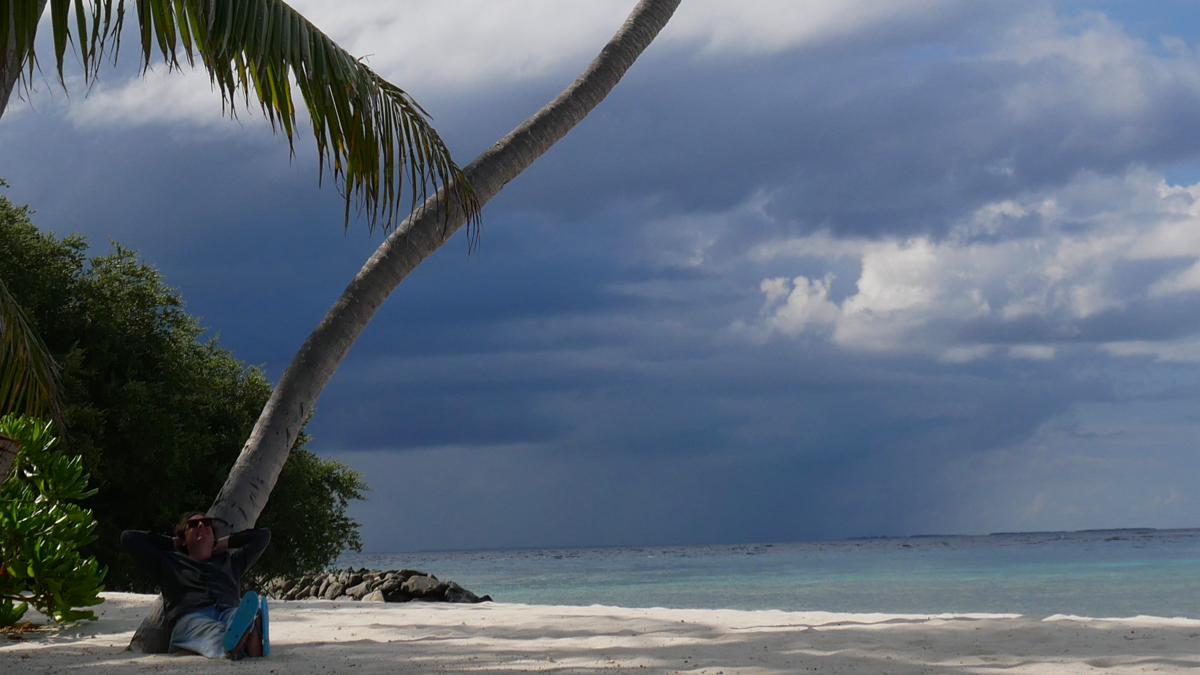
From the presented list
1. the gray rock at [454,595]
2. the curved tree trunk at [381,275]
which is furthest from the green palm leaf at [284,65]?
the gray rock at [454,595]

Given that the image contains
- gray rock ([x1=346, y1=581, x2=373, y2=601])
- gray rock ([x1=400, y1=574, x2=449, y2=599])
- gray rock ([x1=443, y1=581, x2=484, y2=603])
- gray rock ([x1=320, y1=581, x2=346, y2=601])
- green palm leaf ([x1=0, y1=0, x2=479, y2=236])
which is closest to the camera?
green palm leaf ([x1=0, y1=0, x2=479, y2=236])

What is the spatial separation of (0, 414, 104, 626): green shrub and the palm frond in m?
0.70

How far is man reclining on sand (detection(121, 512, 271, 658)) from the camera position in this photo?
576 cm

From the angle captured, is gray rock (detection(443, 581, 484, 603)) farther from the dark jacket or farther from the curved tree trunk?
the dark jacket

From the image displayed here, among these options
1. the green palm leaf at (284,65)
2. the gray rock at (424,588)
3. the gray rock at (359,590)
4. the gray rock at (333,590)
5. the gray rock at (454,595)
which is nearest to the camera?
the green palm leaf at (284,65)

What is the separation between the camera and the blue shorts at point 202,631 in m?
5.95

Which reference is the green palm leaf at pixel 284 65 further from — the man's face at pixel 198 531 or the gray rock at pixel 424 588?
the gray rock at pixel 424 588

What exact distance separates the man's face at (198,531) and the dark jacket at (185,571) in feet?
0.35

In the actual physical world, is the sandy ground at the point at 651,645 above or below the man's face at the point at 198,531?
below

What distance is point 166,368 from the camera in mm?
15625

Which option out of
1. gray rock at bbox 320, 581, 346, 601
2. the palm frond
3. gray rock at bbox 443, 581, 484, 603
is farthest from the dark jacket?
gray rock at bbox 320, 581, 346, 601

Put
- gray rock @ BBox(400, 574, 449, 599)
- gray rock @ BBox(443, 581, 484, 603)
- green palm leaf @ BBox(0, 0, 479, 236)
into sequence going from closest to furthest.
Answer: green palm leaf @ BBox(0, 0, 479, 236) < gray rock @ BBox(443, 581, 484, 603) < gray rock @ BBox(400, 574, 449, 599)

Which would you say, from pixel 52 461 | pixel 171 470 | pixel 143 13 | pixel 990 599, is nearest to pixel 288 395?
Result: pixel 52 461

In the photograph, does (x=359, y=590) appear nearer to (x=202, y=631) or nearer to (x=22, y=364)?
(x=22, y=364)
